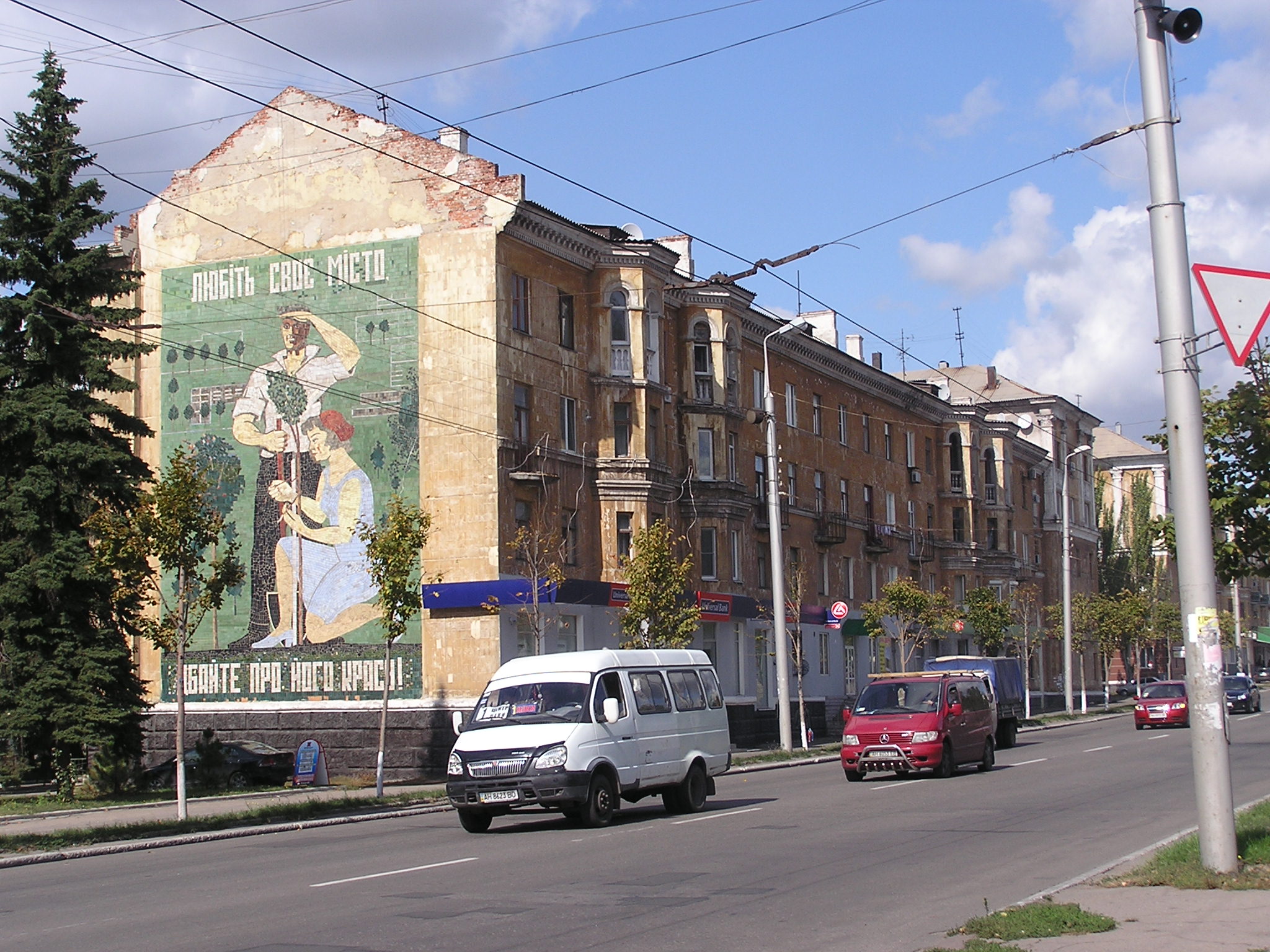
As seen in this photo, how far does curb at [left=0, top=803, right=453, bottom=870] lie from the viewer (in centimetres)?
1741

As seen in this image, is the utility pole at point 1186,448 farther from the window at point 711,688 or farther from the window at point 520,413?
the window at point 520,413

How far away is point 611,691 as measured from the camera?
19328 millimetres

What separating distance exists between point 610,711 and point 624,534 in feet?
73.1

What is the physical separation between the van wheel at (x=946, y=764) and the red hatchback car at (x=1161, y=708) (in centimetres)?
2090

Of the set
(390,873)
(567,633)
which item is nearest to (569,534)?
(567,633)

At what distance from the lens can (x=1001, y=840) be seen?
1606 cm

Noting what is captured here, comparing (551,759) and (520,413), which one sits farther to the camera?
(520,413)

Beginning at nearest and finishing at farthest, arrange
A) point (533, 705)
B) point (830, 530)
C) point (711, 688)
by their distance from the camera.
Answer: point (533, 705), point (711, 688), point (830, 530)

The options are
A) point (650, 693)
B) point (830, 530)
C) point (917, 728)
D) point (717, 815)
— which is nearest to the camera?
point (717, 815)

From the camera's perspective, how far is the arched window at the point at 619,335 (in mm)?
41500

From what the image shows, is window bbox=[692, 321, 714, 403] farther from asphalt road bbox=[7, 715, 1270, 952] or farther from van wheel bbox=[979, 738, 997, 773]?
asphalt road bbox=[7, 715, 1270, 952]

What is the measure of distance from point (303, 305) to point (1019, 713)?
34482mm

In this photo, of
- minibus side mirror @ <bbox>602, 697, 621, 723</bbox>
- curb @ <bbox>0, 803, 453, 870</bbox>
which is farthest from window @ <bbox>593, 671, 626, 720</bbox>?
curb @ <bbox>0, 803, 453, 870</bbox>

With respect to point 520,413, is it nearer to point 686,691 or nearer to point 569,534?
point 569,534
